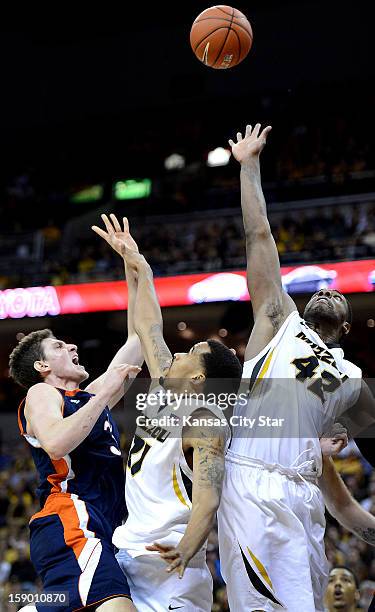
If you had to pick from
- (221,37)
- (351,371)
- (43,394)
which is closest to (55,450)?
(43,394)

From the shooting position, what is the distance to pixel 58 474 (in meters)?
4.04

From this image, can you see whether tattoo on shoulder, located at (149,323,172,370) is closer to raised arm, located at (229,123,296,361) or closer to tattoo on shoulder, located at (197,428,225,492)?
raised arm, located at (229,123,296,361)

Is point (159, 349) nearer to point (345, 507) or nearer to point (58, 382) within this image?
point (58, 382)

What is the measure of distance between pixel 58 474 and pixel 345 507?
161cm

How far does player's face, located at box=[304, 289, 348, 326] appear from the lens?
448 centimetres

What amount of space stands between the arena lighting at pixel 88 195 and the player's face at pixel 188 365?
56.0 ft

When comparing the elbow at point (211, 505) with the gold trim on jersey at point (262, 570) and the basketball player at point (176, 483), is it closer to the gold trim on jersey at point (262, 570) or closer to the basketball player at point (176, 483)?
the basketball player at point (176, 483)

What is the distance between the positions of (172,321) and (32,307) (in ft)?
8.74

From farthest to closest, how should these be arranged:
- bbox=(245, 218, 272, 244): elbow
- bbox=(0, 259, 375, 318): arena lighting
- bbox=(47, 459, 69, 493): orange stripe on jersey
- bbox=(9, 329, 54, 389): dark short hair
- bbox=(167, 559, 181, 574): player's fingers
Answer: bbox=(0, 259, 375, 318): arena lighting
bbox=(9, 329, 54, 389): dark short hair
bbox=(245, 218, 272, 244): elbow
bbox=(47, 459, 69, 493): orange stripe on jersey
bbox=(167, 559, 181, 574): player's fingers

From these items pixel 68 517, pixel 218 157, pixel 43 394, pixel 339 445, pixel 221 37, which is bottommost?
pixel 68 517

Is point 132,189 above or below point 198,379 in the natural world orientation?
above

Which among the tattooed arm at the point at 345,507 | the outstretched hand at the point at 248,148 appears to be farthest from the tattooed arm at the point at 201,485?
the outstretched hand at the point at 248,148

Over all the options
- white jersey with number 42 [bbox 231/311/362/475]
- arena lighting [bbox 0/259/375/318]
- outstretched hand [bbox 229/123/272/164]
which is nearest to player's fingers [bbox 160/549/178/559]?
white jersey with number 42 [bbox 231/311/362/475]

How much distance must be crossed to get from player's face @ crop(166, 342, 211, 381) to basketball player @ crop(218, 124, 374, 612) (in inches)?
9.0
